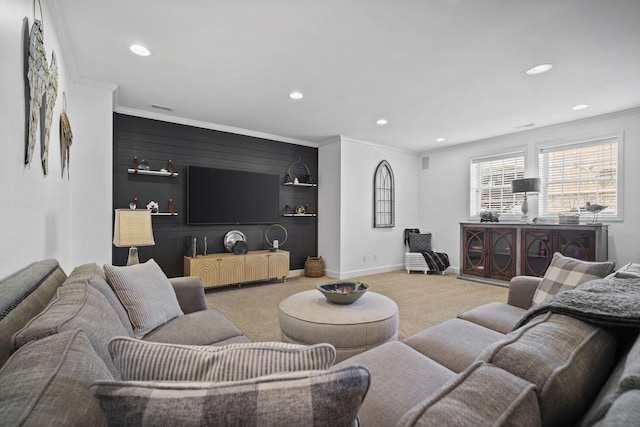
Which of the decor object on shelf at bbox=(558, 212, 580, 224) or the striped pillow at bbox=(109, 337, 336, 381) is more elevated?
the decor object on shelf at bbox=(558, 212, 580, 224)

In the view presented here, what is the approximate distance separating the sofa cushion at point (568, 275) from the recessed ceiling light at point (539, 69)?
1.86 metres

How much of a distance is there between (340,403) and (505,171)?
595 cm

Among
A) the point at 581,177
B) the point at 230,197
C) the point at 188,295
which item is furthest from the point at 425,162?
the point at 188,295

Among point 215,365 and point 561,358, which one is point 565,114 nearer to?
point 561,358

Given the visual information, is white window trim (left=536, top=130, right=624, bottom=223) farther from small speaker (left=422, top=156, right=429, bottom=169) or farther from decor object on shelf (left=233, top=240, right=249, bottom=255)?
decor object on shelf (left=233, top=240, right=249, bottom=255)

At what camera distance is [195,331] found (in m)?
1.71

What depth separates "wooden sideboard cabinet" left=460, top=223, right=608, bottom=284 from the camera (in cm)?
409

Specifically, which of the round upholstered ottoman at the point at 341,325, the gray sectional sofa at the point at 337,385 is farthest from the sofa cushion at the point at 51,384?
the round upholstered ottoman at the point at 341,325

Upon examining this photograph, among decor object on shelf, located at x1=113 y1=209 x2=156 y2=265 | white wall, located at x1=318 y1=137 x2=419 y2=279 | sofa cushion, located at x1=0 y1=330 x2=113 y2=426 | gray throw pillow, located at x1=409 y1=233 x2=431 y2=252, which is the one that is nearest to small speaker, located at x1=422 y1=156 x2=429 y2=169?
white wall, located at x1=318 y1=137 x2=419 y2=279

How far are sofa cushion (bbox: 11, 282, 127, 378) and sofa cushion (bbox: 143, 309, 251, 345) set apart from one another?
0.42m

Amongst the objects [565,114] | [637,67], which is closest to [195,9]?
[637,67]

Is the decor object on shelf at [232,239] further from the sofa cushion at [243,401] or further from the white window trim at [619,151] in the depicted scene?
the white window trim at [619,151]

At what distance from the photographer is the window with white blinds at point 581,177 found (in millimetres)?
4262

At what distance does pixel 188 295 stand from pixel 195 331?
559 millimetres
